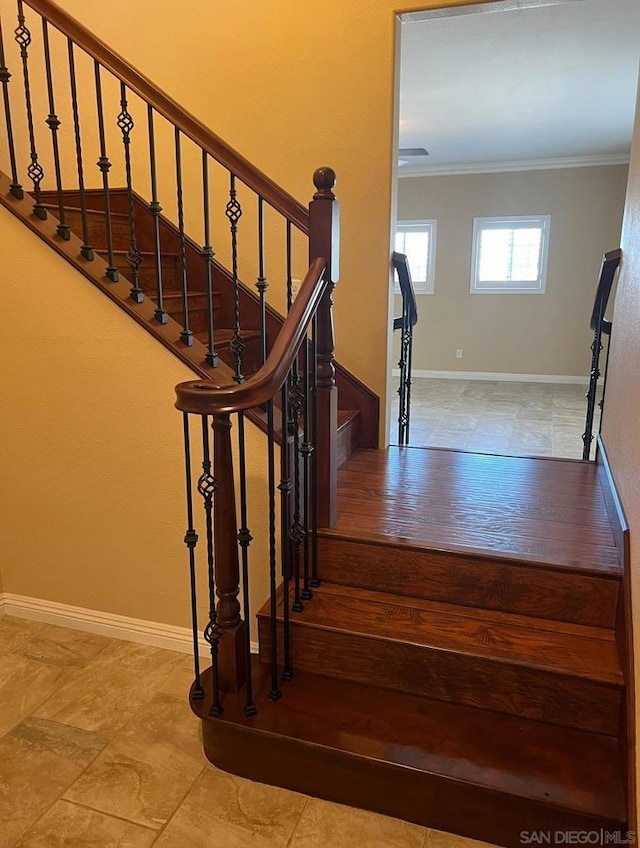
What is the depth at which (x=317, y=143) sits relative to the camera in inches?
110

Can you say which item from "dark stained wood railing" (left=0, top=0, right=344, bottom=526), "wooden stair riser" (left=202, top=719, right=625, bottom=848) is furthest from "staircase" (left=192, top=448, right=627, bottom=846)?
"dark stained wood railing" (left=0, top=0, right=344, bottom=526)

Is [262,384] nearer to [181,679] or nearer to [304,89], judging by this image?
[181,679]

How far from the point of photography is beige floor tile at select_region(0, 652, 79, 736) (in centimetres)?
201

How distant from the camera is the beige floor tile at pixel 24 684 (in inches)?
79.1

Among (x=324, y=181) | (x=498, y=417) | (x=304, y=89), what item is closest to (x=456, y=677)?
(x=324, y=181)

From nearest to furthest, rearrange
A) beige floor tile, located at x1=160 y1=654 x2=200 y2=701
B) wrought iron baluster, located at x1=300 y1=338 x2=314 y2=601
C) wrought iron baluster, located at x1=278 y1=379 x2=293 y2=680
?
1. wrought iron baluster, located at x1=278 y1=379 x2=293 y2=680
2. wrought iron baluster, located at x1=300 y1=338 x2=314 y2=601
3. beige floor tile, located at x1=160 y1=654 x2=200 y2=701

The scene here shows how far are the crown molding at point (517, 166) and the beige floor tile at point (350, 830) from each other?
7.16m

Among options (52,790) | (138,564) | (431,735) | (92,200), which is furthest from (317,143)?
(52,790)

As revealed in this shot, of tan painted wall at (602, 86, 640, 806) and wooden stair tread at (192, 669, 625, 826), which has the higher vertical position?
tan painted wall at (602, 86, 640, 806)

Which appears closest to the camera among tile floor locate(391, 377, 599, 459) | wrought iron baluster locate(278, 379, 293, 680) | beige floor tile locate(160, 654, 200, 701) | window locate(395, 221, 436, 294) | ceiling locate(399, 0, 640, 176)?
wrought iron baluster locate(278, 379, 293, 680)

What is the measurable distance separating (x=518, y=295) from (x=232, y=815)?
22.9ft

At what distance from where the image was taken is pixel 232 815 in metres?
1.61

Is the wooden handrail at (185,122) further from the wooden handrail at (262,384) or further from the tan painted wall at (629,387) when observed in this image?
the tan painted wall at (629,387)

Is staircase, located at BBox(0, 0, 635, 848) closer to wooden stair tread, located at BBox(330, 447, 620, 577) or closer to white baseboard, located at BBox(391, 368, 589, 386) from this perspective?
wooden stair tread, located at BBox(330, 447, 620, 577)
